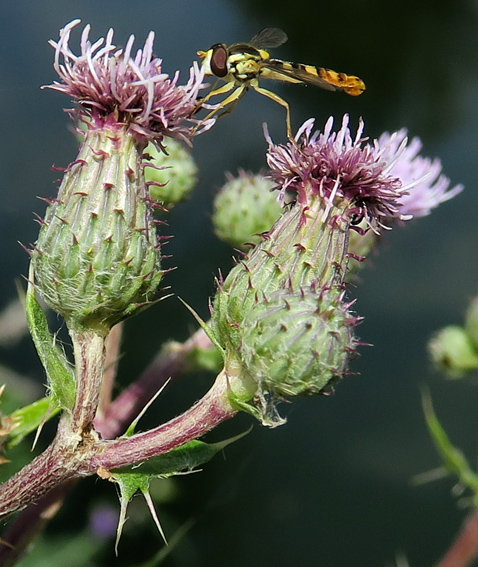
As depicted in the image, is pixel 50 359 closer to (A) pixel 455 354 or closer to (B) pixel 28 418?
(B) pixel 28 418

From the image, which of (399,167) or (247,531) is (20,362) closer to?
(247,531)

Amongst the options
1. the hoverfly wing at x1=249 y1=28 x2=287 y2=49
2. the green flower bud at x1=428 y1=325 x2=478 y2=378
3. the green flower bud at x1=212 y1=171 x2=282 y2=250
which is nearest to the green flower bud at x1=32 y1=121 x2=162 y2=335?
the hoverfly wing at x1=249 y1=28 x2=287 y2=49

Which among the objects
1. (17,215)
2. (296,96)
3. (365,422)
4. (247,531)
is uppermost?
(296,96)

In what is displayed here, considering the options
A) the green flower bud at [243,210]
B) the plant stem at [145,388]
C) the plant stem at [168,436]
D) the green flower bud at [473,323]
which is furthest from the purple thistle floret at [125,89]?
the green flower bud at [473,323]

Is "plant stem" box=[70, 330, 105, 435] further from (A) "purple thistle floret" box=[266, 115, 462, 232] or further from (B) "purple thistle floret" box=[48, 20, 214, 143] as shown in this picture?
(A) "purple thistle floret" box=[266, 115, 462, 232]

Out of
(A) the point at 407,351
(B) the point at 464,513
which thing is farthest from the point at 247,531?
(A) the point at 407,351

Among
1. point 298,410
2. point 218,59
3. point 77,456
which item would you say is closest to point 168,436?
point 77,456
